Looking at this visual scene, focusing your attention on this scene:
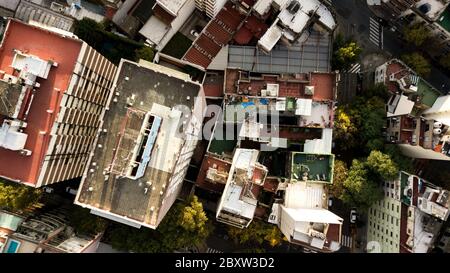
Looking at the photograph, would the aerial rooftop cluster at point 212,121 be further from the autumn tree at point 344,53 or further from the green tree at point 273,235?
the green tree at point 273,235

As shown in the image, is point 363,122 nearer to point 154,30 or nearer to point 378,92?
point 378,92

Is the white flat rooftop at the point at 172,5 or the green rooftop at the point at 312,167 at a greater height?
the white flat rooftop at the point at 172,5

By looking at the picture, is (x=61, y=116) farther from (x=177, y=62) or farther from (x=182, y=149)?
(x=177, y=62)

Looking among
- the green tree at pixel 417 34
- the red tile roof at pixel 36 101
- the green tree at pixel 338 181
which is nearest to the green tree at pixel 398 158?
the green tree at pixel 338 181

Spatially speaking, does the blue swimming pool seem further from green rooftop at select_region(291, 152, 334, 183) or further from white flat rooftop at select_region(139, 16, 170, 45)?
green rooftop at select_region(291, 152, 334, 183)
